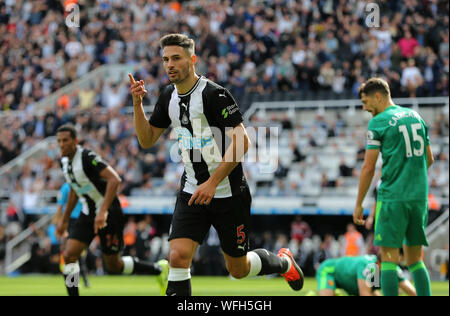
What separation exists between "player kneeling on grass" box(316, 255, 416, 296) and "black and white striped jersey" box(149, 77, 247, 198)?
10.6ft

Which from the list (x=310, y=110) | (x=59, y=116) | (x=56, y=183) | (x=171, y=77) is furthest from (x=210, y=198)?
(x=59, y=116)

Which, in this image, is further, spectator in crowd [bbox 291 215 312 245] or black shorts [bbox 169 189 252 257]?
spectator in crowd [bbox 291 215 312 245]

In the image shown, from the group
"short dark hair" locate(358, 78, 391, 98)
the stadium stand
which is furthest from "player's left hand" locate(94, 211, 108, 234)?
the stadium stand

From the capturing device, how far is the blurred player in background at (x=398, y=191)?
7055 millimetres

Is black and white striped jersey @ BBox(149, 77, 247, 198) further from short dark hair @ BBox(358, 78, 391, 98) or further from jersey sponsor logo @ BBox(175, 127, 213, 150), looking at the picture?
short dark hair @ BBox(358, 78, 391, 98)

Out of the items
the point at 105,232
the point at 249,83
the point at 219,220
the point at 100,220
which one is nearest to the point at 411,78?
the point at 249,83

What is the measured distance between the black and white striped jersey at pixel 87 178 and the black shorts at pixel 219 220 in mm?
3427

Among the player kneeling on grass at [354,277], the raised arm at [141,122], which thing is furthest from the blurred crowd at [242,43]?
the raised arm at [141,122]

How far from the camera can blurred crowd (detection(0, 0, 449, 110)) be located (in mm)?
21906

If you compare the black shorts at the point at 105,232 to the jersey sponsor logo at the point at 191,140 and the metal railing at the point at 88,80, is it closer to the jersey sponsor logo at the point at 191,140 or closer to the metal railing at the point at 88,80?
the jersey sponsor logo at the point at 191,140

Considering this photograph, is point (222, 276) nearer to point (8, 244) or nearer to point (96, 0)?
point (8, 244)

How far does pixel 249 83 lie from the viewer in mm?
24203

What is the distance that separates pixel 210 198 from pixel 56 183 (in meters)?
18.4

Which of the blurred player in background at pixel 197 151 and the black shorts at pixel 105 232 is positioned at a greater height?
the blurred player in background at pixel 197 151
